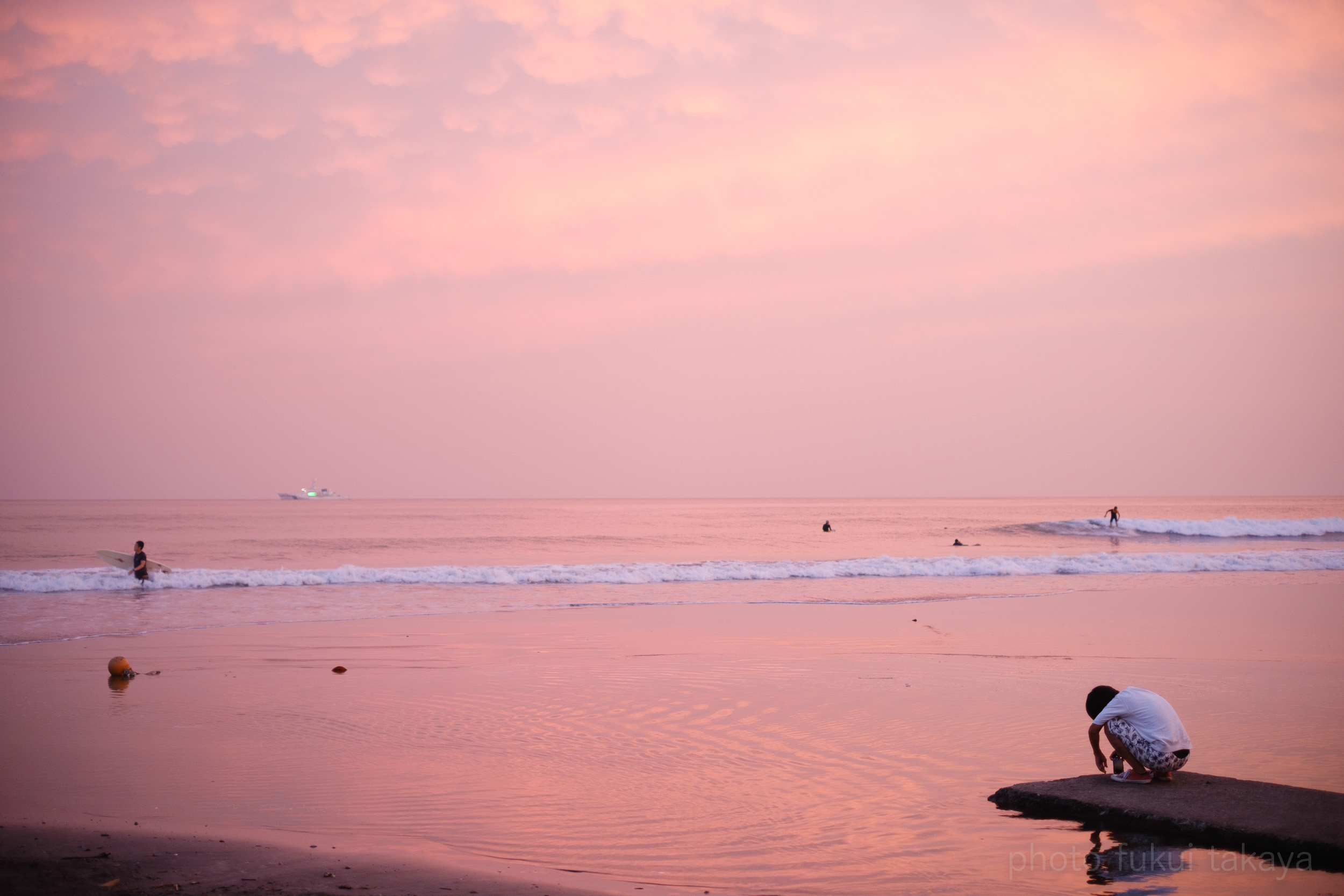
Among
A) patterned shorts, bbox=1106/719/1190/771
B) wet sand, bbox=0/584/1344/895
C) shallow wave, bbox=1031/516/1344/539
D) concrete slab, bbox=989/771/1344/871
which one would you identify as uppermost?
shallow wave, bbox=1031/516/1344/539

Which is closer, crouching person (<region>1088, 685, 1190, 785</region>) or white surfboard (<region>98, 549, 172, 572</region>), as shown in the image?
crouching person (<region>1088, 685, 1190, 785</region>)

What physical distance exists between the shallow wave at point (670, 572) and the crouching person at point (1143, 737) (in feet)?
65.8

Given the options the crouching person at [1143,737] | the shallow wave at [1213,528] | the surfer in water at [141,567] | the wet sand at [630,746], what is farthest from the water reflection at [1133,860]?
the shallow wave at [1213,528]

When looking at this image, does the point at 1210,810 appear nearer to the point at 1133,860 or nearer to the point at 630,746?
the point at 1133,860

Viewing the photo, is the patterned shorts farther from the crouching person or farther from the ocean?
the ocean

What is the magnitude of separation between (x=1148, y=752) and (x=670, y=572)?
72.9 feet

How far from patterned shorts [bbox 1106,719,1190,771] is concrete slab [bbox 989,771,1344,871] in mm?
137

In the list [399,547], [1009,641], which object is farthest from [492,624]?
[399,547]

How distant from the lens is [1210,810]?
6.27 m

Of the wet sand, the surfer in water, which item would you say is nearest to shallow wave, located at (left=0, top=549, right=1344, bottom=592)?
the surfer in water

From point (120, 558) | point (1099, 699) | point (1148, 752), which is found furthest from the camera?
point (120, 558)

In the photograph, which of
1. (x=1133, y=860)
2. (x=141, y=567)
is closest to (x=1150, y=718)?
(x=1133, y=860)

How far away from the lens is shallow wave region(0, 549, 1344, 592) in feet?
82.4

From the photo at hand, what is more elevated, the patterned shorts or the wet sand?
the patterned shorts
